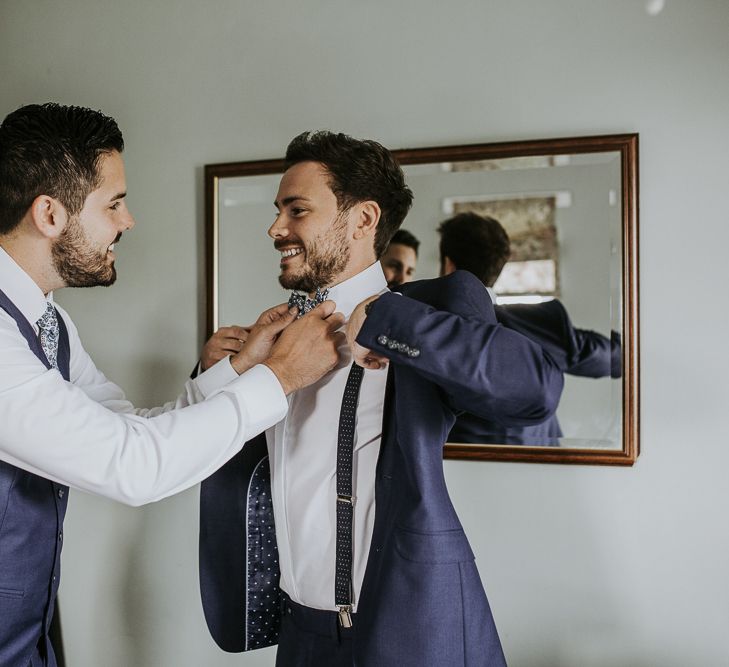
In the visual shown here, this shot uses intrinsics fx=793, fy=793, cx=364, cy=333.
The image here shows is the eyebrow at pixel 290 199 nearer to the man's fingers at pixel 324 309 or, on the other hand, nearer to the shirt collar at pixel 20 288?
the man's fingers at pixel 324 309

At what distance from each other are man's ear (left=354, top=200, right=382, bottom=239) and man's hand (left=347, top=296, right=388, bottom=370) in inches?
13.7

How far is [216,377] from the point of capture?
6.28ft

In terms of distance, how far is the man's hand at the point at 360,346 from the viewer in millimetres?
1483

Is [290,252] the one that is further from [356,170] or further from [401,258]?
[401,258]

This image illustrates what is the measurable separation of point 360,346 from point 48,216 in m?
0.74

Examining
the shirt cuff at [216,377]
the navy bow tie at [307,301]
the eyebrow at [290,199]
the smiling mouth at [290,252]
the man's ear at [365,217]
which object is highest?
the eyebrow at [290,199]

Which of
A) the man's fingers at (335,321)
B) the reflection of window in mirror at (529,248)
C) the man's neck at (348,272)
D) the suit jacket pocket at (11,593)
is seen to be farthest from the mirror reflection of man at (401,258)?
the suit jacket pocket at (11,593)

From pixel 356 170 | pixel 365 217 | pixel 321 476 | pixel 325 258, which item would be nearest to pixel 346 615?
pixel 321 476

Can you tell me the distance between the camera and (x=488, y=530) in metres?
2.38

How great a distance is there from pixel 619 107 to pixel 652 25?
0.24 metres

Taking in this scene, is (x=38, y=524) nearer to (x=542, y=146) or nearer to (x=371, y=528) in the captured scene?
(x=371, y=528)

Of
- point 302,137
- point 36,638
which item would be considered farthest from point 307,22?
point 36,638

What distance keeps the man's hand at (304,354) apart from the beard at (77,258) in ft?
1.52

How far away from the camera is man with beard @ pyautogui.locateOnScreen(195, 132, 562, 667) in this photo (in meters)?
1.39
